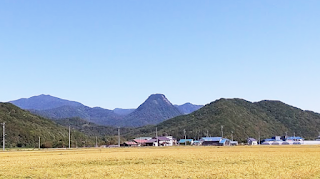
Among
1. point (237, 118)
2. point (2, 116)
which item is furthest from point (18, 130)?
point (237, 118)

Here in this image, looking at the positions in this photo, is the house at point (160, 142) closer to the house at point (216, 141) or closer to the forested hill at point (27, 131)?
the house at point (216, 141)

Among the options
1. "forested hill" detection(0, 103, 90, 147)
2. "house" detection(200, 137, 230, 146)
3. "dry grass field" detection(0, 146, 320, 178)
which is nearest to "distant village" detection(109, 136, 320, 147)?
"house" detection(200, 137, 230, 146)

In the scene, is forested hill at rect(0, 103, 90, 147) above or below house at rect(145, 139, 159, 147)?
above

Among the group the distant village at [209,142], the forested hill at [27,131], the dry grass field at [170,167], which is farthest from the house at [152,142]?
the dry grass field at [170,167]

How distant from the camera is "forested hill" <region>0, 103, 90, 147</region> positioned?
130875 millimetres

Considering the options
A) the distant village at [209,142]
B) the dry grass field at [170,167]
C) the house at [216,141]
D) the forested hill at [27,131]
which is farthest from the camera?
the distant village at [209,142]

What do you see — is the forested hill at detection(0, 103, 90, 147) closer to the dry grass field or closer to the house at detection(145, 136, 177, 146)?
the house at detection(145, 136, 177, 146)

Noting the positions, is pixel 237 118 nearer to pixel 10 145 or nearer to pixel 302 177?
pixel 10 145

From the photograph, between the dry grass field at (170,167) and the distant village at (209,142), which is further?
the distant village at (209,142)

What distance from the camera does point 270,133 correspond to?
200 metres

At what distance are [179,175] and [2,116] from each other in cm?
13432

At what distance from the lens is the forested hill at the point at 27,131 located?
131 metres

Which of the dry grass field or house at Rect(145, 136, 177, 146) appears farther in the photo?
house at Rect(145, 136, 177, 146)

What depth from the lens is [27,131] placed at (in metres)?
139
